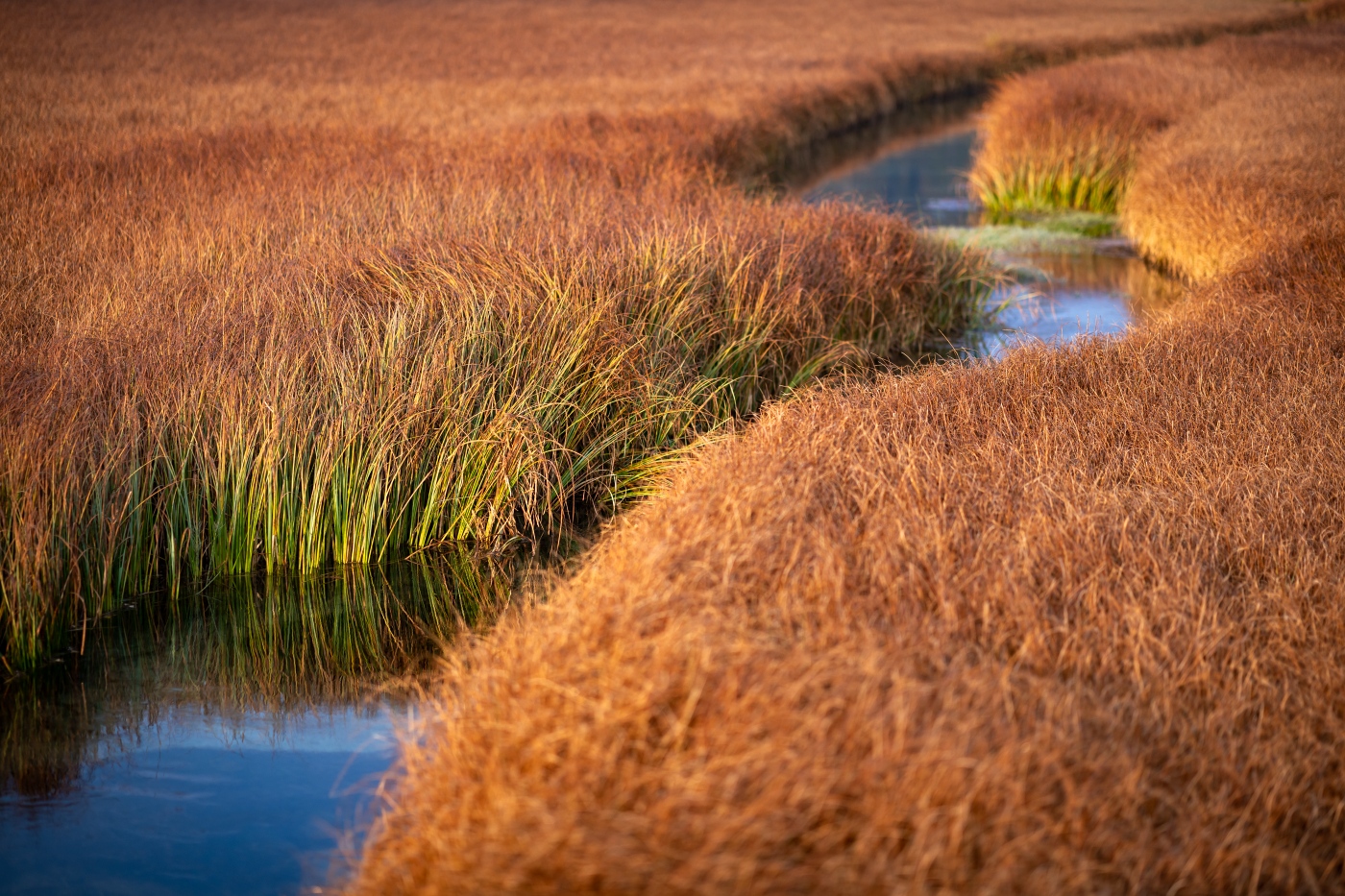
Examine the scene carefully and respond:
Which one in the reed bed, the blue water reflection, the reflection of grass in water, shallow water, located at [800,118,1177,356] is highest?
the reed bed

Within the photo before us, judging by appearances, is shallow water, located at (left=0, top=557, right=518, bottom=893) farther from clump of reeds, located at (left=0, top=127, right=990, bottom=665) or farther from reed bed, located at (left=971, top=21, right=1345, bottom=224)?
reed bed, located at (left=971, top=21, right=1345, bottom=224)

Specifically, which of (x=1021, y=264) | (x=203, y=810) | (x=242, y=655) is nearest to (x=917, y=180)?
(x=1021, y=264)

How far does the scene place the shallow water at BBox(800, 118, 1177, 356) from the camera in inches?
365

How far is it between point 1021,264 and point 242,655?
927 cm

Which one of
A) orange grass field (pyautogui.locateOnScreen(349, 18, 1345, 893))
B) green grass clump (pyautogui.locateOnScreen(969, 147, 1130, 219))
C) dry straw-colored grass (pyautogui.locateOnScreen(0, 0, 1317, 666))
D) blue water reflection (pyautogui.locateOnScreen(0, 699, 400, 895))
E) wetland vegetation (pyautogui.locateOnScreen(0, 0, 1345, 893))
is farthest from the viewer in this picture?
green grass clump (pyautogui.locateOnScreen(969, 147, 1130, 219))

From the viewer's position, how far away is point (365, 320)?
5996 mm

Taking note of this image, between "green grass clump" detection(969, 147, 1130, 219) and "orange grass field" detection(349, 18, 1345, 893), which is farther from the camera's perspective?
"green grass clump" detection(969, 147, 1130, 219)

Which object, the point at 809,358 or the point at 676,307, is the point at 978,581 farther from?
the point at 809,358

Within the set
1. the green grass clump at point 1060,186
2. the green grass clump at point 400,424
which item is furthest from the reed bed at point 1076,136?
the green grass clump at point 400,424

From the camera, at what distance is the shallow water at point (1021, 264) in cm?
927

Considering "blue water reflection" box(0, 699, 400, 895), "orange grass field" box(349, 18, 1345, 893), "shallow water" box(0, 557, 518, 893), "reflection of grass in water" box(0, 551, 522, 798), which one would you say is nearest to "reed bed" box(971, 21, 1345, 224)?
"orange grass field" box(349, 18, 1345, 893)

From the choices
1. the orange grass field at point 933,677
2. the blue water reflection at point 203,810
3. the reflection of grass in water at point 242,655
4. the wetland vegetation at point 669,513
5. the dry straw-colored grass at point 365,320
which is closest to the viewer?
the orange grass field at point 933,677

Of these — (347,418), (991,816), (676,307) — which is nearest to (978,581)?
(991,816)

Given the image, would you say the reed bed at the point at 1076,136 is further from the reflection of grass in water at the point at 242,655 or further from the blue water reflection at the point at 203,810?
the blue water reflection at the point at 203,810
